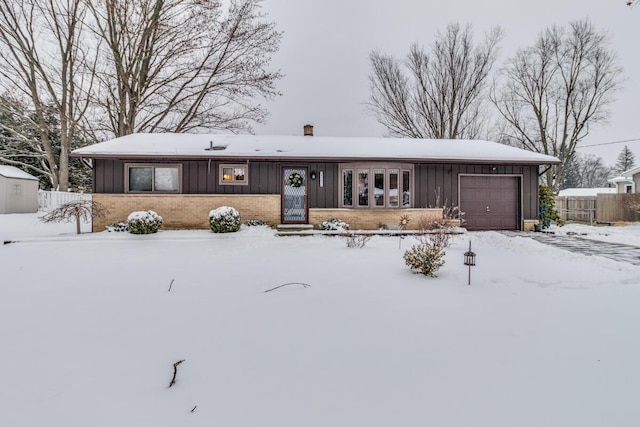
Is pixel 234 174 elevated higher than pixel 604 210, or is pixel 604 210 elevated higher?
pixel 234 174

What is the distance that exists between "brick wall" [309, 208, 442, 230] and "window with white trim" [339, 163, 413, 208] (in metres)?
0.26

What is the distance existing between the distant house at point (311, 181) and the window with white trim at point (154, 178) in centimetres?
4

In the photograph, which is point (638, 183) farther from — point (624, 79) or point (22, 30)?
point (22, 30)

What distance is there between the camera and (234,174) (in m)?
11.5

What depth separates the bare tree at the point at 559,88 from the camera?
61.7ft

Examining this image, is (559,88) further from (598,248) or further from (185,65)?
(185,65)

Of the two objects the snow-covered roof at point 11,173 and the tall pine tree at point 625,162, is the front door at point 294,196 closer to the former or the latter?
the snow-covered roof at point 11,173

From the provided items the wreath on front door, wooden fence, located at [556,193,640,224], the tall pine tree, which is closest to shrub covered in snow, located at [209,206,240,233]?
the wreath on front door

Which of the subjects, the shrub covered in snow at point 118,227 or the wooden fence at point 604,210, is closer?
the shrub covered in snow at point 118,227

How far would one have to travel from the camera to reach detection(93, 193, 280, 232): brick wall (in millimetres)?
10961

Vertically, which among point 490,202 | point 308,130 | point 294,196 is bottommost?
point 490,202

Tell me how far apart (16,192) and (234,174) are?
11913 millimetres

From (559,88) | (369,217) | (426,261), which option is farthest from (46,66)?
(559,88)

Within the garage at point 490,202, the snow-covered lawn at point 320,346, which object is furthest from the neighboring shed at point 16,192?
the garage at point 490,202
